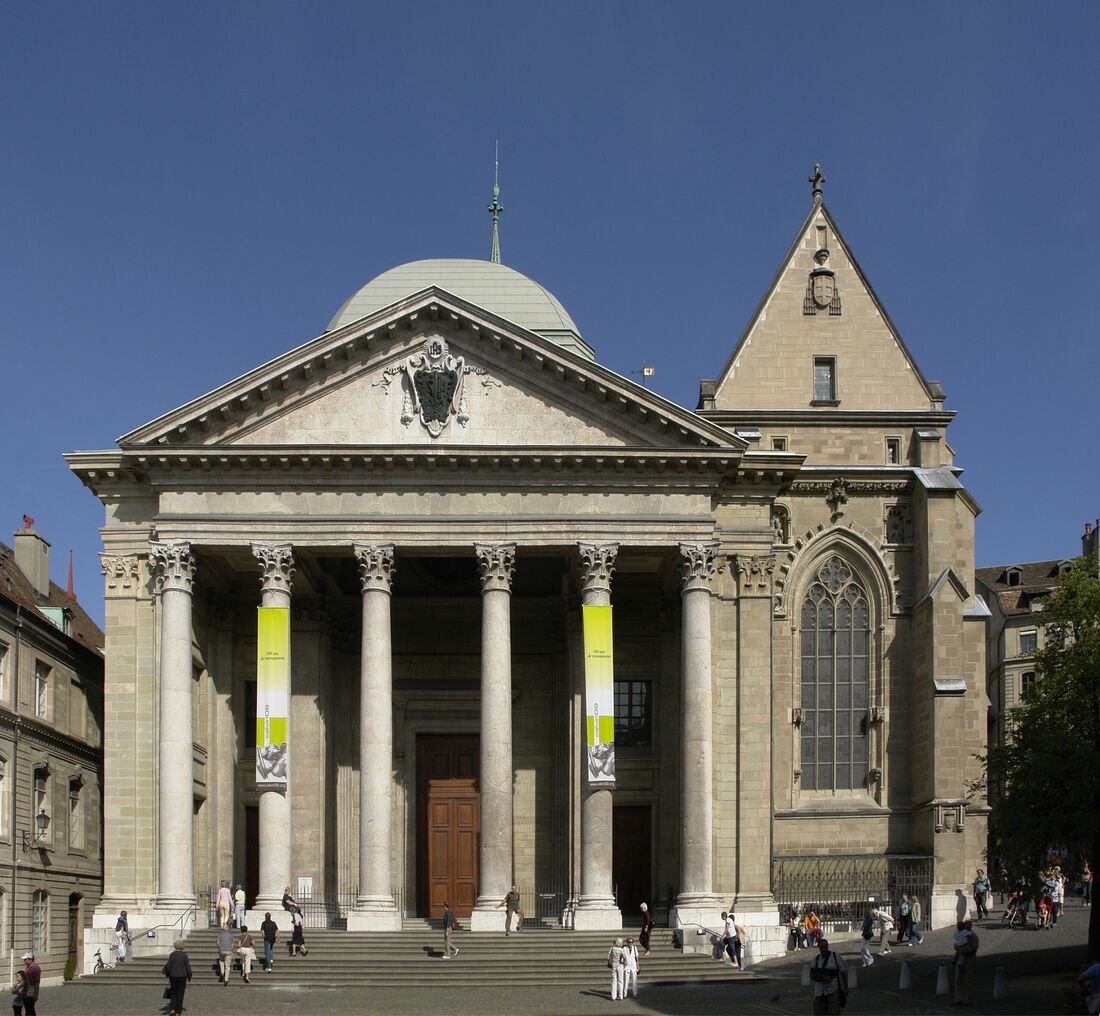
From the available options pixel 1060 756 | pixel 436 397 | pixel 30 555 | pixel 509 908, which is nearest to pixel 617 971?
pixel 509 908

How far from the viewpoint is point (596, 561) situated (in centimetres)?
4825

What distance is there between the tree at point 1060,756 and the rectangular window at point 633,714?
15.1 m

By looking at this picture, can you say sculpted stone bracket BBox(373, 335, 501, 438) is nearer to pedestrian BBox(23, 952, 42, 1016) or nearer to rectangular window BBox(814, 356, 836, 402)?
rectangular window BBox(814, 356, 836, 402)

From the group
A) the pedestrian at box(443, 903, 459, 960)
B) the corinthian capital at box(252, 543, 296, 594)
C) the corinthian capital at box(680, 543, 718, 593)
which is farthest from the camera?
the corinthian capital at box(680, 543, 718, 593)

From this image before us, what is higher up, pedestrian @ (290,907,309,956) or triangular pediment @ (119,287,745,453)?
triangular pediment @ (119,287,745,453)

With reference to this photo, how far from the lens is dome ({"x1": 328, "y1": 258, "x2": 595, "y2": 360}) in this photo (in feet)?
217

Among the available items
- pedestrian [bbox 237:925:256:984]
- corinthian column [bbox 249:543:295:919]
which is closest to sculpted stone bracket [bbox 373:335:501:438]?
corinthian column [bbox 249:543:295:919]

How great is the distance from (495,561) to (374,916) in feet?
31.5

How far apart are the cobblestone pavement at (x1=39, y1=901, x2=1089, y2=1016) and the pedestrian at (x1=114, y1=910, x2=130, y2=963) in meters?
1.84

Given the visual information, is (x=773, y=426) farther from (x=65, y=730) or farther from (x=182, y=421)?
(x=65, y=730)

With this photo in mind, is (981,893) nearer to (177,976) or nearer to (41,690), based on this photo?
(177,976)

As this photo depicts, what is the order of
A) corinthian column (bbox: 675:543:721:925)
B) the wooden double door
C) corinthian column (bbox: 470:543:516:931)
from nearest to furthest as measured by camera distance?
corinthian column (bbox: 470:543:516:931), corinthian column (bbox: 675:543:721:925), the wooden double door

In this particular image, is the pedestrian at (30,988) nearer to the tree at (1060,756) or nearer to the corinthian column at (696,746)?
the corinthian column at (696,746)

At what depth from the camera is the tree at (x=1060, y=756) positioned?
38938mm
